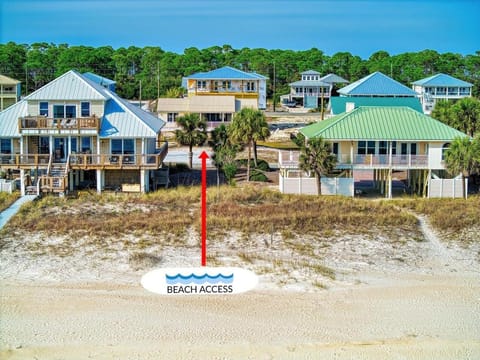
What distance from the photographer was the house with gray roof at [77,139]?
123 feet

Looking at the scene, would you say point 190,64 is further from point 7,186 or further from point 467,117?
point 7,186

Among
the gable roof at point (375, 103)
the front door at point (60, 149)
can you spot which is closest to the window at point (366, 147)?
the front door at point (60, 149)

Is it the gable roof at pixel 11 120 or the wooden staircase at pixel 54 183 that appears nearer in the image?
the wooden staircase at pixel 54 183

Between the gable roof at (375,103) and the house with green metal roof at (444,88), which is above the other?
the house with green metal roof at (444,88)

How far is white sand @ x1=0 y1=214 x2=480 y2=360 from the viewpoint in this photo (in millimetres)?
19781

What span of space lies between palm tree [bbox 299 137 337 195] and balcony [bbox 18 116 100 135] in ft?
35.5

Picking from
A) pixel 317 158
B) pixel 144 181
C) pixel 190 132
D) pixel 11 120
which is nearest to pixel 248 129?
pixel 190 132

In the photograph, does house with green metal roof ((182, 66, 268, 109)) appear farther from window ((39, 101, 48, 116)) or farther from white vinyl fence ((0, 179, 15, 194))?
white vinyl fence ((0, 179, 15, 194))

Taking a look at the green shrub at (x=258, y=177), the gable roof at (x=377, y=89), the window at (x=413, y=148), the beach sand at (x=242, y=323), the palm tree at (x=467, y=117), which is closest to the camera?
the beach sand at (x=242, y=323)

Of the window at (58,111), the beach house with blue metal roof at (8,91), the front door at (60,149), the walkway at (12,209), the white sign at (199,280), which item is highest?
the beach house with blue metal roof at (8,91)

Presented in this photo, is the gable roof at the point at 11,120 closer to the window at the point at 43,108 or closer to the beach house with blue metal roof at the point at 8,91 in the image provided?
the window at the point at 43,108

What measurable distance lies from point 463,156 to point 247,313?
1863 centimetres

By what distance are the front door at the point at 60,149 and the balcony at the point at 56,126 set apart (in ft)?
3.09

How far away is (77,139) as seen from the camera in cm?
3844
